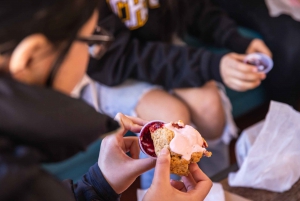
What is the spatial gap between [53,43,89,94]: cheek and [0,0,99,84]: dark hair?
2cm

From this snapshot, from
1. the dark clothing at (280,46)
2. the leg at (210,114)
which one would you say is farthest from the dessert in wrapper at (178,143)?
the dark clothing at (280,46)

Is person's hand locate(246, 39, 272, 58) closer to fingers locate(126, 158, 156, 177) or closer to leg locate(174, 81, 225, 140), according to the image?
leg locate(174, 81, 225, 140)

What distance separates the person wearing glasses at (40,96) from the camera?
38 cm

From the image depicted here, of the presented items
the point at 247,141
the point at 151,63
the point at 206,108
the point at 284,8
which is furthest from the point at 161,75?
the point at 284,8

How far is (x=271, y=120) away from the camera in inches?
32.5

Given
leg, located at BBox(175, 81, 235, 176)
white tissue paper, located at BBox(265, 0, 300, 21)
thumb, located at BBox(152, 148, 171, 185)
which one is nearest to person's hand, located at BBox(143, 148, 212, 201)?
thumb, located at BBox(152, 148, 171, 185)

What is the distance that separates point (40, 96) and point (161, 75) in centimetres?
64

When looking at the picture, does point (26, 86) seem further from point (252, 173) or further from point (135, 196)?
point (252, 173)

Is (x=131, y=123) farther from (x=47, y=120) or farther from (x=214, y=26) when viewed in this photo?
(x=214, y=26)

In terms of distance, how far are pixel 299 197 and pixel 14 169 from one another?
0.61 metres

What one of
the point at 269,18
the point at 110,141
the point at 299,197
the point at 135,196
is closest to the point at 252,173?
the point at 299,197

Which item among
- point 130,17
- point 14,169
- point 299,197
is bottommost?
point 299,197

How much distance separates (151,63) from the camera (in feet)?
3.40

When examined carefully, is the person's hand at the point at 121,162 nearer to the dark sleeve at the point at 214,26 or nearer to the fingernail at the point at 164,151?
the fingernail at the point at 164,151
